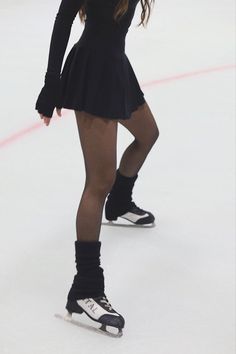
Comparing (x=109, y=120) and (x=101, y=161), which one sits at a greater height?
(x=109, y=120)

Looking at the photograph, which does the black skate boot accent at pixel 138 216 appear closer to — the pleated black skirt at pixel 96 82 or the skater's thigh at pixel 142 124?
the skater's thigh at pixel 142 124

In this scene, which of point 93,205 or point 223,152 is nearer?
point 93,205

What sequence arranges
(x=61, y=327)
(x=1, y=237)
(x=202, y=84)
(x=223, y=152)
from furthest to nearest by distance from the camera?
(x=202, y=84)
(x=223, y=152)
(x=1, y=237)
(x=61, y=327)

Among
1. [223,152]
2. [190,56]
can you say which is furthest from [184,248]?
[190,56]

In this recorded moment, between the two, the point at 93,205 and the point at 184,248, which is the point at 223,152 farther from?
the point at 93,205

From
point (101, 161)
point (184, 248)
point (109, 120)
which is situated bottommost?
point (184, 248)

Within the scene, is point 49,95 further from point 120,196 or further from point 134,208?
point 134,208

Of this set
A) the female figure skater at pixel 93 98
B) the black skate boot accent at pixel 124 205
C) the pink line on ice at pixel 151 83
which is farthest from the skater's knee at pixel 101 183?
the pink line on ice at pixel 151 83

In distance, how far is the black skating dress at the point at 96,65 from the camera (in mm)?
1520

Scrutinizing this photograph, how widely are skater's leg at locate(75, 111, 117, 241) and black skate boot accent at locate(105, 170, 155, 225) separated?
1.49 feet

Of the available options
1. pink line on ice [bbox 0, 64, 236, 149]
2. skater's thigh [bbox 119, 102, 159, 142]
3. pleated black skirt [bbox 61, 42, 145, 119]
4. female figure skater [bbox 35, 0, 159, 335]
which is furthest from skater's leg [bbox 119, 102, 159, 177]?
pink line on ice [bbox 0, 64, 236, 149]

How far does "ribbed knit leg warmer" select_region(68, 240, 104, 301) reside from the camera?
1.67 meters

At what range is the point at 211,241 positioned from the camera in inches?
85.8

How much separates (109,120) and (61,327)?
1.88 ft
